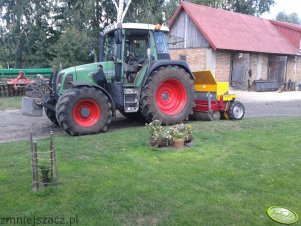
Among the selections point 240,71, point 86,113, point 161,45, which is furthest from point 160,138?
point 240,71

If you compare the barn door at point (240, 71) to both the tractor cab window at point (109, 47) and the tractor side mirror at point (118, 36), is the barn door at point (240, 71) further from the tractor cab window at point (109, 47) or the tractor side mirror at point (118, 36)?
the tractor side mirror at point (118, 36)

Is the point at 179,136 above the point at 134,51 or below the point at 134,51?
below

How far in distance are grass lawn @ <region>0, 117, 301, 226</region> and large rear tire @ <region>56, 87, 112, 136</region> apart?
465 mm

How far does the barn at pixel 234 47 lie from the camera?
22094mm

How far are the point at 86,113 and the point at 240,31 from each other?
1947cm

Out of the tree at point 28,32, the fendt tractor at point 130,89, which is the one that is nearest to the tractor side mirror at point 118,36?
the fendt tractor at point 130,89

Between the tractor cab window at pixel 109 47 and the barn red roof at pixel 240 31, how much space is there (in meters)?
12.8

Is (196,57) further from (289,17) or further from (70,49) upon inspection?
(289,17)

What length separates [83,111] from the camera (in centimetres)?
792

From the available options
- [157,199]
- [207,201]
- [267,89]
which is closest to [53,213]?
[157,199]

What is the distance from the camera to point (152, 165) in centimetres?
549

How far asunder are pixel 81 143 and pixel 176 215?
3534 mm

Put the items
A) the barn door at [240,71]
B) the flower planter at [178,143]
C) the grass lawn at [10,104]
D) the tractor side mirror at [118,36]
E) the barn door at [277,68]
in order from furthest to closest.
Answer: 1. the barn door at [277,68]
2. the barn door at [240,71]
3. the grass lawn at [10,104]
4. the tractor side mirror at [118,36]
5. the flower planter at [178,143]

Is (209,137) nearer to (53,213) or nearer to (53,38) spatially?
(53,213)
